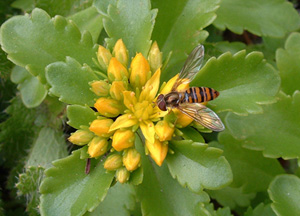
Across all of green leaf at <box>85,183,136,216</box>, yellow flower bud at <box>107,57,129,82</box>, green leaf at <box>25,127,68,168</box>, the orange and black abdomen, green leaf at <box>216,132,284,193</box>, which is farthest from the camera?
green leaf at <box>25,127,68,168</box>

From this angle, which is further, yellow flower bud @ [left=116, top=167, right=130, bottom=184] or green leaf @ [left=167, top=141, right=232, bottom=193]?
yellow flower bud @ [left=116, top=167, right=130, bottom=184]

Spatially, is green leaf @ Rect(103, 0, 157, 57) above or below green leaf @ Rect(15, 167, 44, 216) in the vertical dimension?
above

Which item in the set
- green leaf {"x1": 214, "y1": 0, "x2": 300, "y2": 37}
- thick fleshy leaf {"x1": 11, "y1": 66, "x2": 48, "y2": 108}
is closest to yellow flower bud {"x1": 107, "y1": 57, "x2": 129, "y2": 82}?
thick fleshy leaf {"x1": 11, "y1": 66, "x2": 48, "y2": 108}

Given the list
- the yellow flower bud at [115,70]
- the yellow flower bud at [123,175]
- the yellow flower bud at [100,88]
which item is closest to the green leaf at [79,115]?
the yellow flower bud at [100,88]

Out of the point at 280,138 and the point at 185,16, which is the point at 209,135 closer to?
the point at 280,138

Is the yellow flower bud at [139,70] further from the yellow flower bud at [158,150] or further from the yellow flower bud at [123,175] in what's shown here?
the yellow flower bud at [123,175]

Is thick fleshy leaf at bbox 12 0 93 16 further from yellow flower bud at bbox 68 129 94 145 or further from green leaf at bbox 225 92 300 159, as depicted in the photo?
green leaf at bbox 225 92 300 159

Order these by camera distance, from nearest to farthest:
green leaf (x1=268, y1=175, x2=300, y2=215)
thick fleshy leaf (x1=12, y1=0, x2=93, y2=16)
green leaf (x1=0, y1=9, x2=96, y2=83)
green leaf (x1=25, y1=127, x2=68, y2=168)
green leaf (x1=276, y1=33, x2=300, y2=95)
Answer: green leaf (x1=0, y1=9, x2=96, y2=83) < green leaf (x1=268, y1=175, x2=300, y2=215) < green leaf (x1=276, y1=33, x2=300, y2=95) < green leaf (x1=25, y1=127, x2=68, y2=168) < thick fleshy leaf (x1=12, y1=0, x2=93, y2=16)

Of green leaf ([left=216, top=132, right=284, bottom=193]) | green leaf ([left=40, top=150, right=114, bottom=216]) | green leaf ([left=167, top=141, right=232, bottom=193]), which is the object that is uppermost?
green leaf ([left=167, top=141, right=232, bottom=193])
